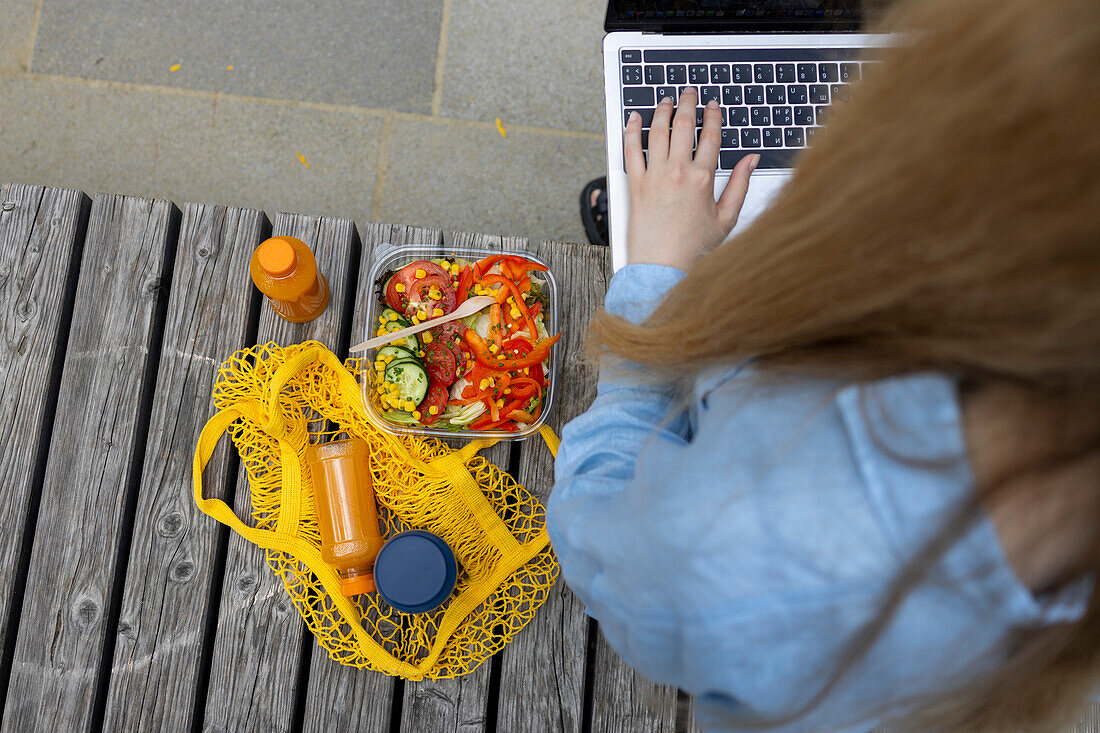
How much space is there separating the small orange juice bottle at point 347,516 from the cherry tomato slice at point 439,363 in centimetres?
16

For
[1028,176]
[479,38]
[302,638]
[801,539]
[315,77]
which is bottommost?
[302,638]

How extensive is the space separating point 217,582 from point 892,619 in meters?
0.90

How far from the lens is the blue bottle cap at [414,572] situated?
0.85 m

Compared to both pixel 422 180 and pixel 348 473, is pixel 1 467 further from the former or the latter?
pixel 422 180

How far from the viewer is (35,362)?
1000 mm

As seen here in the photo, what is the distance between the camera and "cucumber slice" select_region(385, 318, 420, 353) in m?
0.90

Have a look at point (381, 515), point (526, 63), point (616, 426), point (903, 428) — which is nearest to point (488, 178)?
point (526, 63)

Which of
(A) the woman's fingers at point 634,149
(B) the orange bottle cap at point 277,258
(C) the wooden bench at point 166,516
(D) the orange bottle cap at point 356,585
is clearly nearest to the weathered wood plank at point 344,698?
(C) the wooden bench at point 166,516

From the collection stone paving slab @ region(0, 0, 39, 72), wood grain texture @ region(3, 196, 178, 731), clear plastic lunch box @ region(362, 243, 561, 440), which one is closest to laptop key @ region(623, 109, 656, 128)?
clear plastic lunch box @ region(362, 243, 561, 440)

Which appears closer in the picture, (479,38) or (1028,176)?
(1028,176)

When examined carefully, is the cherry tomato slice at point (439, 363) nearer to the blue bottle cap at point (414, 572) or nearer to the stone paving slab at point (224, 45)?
the blue bottle cap at point (414, 572)

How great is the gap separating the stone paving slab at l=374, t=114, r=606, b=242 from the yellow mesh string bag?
28.1 inches

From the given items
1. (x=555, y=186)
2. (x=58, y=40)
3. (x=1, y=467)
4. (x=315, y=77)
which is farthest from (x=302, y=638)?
(x=58, y=40)

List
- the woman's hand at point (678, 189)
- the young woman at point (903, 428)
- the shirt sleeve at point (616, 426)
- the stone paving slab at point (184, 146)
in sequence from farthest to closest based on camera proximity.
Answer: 1. the stone paving slab at point (184, 146)
2. the woman's hand at point (678, 189)
3. the shirt sleeve at point (616, 426)
4. the young woman at point (903, 428)
